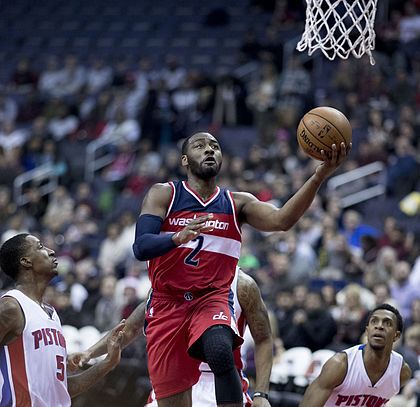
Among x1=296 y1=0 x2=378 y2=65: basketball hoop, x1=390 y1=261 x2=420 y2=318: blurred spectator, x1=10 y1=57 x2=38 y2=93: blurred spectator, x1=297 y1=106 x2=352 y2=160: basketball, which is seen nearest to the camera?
x1=297 y1=106 x2=352 y2=160: basketball

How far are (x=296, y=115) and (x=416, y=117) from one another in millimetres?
1958

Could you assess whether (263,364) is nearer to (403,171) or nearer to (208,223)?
(208,223)

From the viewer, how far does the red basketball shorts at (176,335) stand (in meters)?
6.12

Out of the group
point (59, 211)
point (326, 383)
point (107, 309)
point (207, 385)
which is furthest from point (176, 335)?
point (59, 211)

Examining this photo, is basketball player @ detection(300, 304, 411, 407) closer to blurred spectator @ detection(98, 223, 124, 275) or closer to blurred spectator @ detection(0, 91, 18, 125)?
blurred spectator @ detection(98, 223, 124, 275)

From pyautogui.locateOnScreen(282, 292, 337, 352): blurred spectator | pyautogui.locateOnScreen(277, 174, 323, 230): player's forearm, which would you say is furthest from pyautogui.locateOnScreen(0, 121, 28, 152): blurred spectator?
pyautogui.locateOnScreen(277, 174, 323, 230): player's forearm

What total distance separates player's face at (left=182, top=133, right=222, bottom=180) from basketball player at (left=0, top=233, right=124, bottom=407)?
3.24ft

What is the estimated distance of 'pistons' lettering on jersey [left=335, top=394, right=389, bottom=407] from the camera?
6793mm

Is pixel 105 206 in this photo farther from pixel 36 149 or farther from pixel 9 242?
pixel 9 242

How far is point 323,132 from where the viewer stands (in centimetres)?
576

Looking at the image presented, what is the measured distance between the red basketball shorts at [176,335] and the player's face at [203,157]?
708 millimetres

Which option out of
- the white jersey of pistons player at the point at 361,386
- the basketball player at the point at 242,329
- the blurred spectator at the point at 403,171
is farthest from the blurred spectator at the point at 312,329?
the basketball player at the point at 242,329

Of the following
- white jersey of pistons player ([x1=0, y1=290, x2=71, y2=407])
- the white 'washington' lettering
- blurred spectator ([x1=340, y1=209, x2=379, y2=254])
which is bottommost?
blurred spectator ([x1=340, y1=209, x2=379, y2=254])

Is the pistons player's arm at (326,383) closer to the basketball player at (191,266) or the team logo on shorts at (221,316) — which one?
the basketball player at (191,266)
